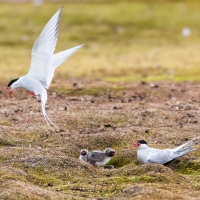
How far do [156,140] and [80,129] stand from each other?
164cm

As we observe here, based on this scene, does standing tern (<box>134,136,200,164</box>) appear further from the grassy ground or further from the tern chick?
the tern chick

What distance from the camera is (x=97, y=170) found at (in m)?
11.0

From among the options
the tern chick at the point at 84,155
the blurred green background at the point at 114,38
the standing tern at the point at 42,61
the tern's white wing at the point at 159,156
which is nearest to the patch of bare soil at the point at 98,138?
the tern chick at the point at 84,155

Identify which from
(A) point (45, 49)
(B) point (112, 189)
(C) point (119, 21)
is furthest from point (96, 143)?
(C) point (119, 21)

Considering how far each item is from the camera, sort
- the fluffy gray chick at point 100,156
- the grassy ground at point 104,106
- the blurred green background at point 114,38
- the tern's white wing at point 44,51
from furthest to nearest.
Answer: the blurred green background at point 114,38 < the tern's white wing at point 44,51 < the fluffy gray chick at point 100,156 < the grassy ground at point 104,106

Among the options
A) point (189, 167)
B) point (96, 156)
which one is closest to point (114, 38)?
point (96, 156)

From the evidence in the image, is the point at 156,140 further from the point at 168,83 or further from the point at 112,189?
the point at 168,83

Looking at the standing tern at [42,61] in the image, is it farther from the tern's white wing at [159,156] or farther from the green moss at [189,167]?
the green moss at [189,167]

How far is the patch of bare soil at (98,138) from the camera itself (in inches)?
380

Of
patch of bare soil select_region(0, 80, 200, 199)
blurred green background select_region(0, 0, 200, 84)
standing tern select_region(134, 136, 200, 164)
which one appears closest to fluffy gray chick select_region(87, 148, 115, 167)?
patch of bare soil select_region(0, 80, 200, 199)

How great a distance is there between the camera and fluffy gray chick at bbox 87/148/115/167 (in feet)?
38.5

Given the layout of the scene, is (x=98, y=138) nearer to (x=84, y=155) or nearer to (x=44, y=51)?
(x=84, y=155)

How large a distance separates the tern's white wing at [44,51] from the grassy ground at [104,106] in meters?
1.19

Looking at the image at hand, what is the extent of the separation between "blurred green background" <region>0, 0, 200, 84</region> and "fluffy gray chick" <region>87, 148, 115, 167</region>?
983 cm
